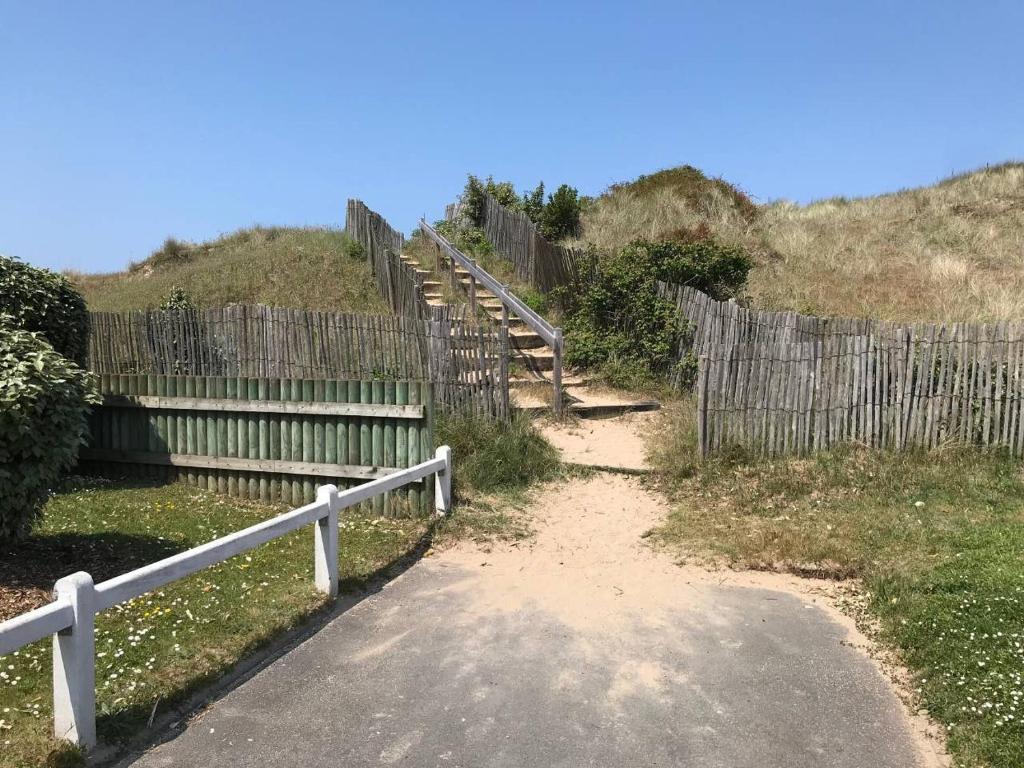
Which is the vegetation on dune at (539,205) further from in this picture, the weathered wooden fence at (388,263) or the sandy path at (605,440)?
the sandy path at (605,440)

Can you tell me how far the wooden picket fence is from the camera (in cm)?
782

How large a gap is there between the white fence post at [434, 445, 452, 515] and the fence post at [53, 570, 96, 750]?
4.16 metres

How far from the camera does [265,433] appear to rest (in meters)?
8.53

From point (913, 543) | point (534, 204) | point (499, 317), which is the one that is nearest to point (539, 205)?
point (534, 204)

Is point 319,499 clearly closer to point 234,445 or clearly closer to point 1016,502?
point 234,445

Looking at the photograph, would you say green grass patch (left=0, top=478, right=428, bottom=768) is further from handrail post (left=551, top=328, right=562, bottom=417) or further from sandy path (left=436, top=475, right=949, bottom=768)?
handrail post (left=551, top=328, right=562, bottom=417)

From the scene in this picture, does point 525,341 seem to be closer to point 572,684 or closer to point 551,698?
point 572,684

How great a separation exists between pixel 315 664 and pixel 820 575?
414 centimetres

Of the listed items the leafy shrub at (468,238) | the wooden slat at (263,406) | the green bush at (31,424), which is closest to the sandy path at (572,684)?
the wooden slat at (263,406)

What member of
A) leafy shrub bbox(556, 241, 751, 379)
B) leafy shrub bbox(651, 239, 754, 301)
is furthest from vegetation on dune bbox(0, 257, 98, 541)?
leafy shrub bbox(651, 239, 754, 301)

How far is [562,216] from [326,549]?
16.8 m

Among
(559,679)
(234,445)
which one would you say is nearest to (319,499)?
(559,679)

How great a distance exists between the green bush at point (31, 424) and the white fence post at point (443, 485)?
318 cm

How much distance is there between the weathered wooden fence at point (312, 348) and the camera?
Answer: 958 centimetres
